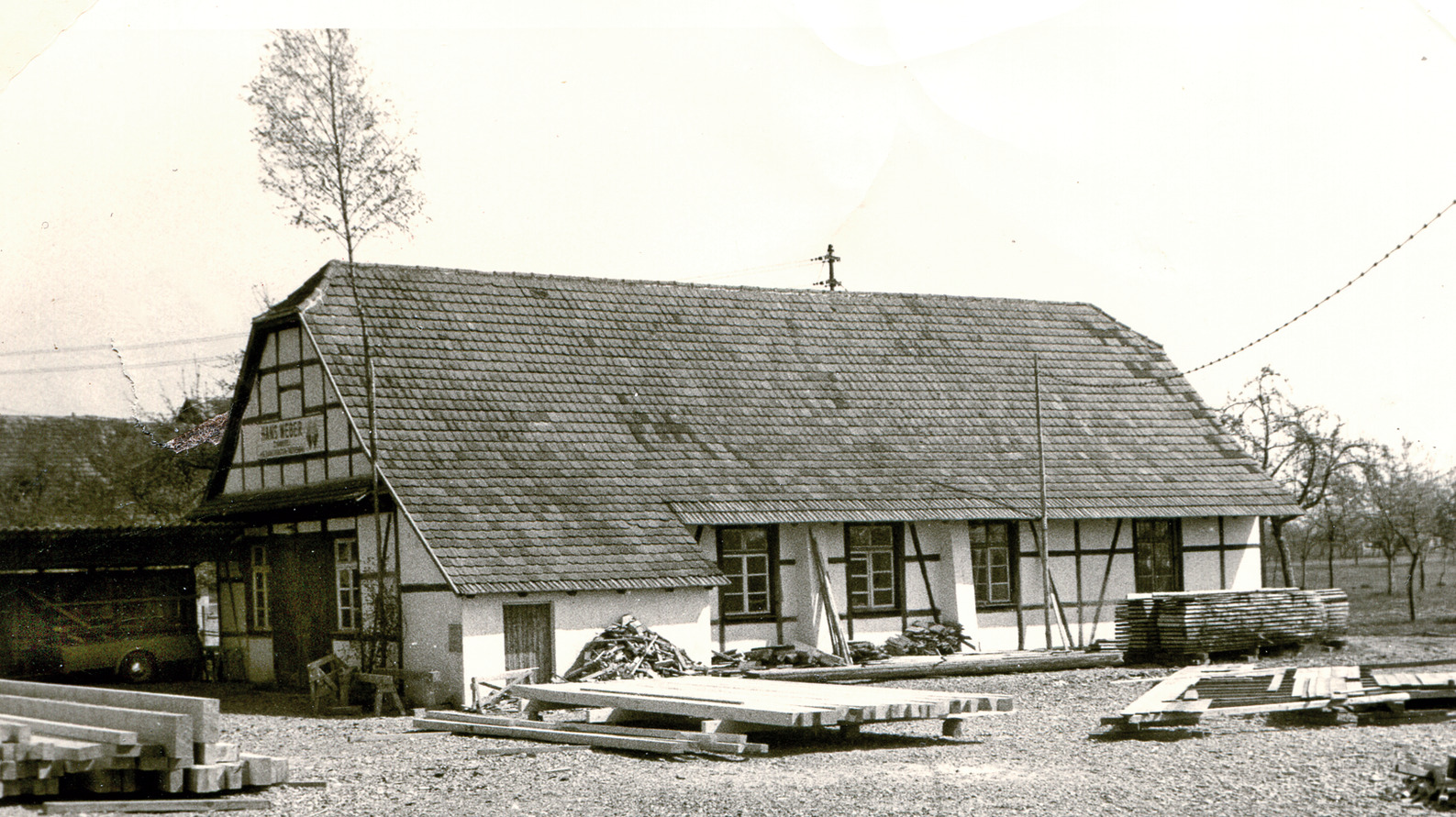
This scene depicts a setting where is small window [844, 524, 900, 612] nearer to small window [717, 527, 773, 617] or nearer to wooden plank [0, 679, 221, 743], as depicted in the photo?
small window [717, 527, 773, 617]

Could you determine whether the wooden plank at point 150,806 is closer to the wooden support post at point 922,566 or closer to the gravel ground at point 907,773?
the gravel ground at point 907,773

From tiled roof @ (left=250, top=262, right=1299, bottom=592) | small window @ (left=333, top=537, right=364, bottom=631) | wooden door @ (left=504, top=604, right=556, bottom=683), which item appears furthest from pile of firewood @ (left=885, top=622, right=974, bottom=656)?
small window @ (left=333, top=537, right=364, bottom=631)

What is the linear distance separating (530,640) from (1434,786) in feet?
41.1

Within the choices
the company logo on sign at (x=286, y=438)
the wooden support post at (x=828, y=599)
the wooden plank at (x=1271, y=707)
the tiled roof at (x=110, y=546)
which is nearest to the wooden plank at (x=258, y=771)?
the wooden plank at (x=1271, y=707)

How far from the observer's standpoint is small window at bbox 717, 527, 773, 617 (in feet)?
77.8

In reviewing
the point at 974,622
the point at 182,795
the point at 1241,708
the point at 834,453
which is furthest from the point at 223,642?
the point at 1241,708

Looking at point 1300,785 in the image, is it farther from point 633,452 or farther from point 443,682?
point 633,452

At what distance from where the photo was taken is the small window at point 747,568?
77.8 ft

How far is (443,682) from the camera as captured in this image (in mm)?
20578

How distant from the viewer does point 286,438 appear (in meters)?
24.0

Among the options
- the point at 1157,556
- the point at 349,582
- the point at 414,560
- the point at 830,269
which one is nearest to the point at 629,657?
the point at 414,560

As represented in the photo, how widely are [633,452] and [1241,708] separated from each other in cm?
1070

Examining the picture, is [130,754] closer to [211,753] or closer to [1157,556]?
[211,753]

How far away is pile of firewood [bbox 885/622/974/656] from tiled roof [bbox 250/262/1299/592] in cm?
184
